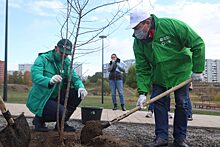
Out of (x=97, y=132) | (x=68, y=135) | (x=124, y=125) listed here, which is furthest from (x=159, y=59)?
(x=124, y=125)

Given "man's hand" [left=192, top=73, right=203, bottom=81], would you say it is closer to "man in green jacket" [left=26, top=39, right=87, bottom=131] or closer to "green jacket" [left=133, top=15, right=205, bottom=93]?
"green jacket" [left=133, top=15, right=205, bottom=93]

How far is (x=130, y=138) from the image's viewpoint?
459 cm

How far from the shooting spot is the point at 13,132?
334 centimetres

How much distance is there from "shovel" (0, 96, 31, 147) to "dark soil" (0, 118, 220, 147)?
0.96 feet

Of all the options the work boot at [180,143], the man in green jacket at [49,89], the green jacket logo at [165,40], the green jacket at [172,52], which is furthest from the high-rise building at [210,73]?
the man in green jacket at [49,89]

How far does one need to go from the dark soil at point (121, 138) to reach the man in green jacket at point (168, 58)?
389mm

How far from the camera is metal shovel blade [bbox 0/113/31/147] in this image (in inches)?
129

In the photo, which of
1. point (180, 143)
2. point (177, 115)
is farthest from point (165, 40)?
point (180, 143)

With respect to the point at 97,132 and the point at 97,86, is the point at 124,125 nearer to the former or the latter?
the point at 97,132

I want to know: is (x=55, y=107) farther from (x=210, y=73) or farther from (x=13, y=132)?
(x=210, y=73)

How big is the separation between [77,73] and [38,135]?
1.01 metres

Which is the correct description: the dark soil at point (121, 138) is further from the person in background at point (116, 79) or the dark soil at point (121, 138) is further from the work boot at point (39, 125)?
the person in background at point (116, 79)

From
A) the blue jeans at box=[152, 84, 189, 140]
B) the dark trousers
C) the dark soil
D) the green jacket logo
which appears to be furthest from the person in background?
the green jacket logo

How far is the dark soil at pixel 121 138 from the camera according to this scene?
3.82 m
